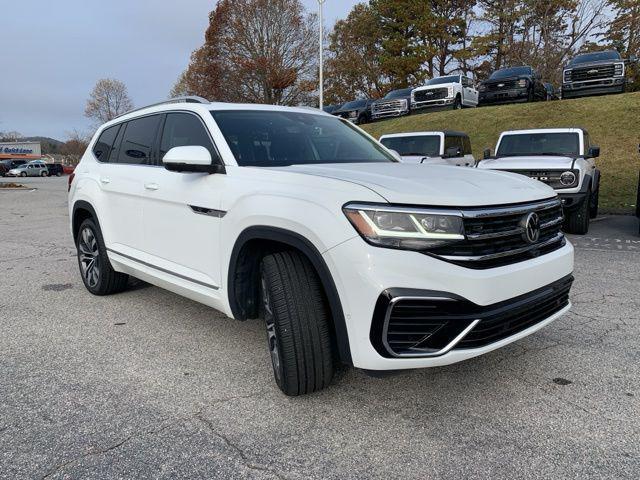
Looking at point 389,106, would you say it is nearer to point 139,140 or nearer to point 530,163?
point 530,163

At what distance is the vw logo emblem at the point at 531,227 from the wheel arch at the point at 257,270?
41.6 inches

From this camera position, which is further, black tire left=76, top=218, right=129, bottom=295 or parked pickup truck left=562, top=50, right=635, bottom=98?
parked pickup truck left=562, top=50, right=635, bottom=98

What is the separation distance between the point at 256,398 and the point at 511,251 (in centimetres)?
161

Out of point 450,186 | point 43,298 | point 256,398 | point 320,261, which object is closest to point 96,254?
point 43,298

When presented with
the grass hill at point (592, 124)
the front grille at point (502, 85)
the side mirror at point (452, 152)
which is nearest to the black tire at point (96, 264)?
the side mirror at point (452, 152)

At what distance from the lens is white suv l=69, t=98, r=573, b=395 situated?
2.35 metres

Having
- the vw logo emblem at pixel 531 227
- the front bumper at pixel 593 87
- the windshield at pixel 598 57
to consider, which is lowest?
the vw logo emblem at pixel 531 227

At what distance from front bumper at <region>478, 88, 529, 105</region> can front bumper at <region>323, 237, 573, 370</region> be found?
65.7ft

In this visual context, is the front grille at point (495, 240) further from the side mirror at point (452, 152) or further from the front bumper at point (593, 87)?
the front bumper at point (593, 87)

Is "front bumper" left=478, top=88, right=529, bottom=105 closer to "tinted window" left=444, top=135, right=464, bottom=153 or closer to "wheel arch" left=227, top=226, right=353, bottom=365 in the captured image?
"tinted window" left=444, top=135, right=464, bottom=153

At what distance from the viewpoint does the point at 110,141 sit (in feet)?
15.9

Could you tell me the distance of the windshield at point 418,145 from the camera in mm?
11641

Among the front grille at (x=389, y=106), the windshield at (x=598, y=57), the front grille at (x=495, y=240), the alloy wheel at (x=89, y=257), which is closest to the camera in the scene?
the front grille at (x=495, y=240)

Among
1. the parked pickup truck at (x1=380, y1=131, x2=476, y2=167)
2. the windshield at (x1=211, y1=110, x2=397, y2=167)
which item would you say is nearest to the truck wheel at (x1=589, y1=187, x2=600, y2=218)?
the parked pickup truck at (x1=380, y1=131, x2=476, y2=167)
